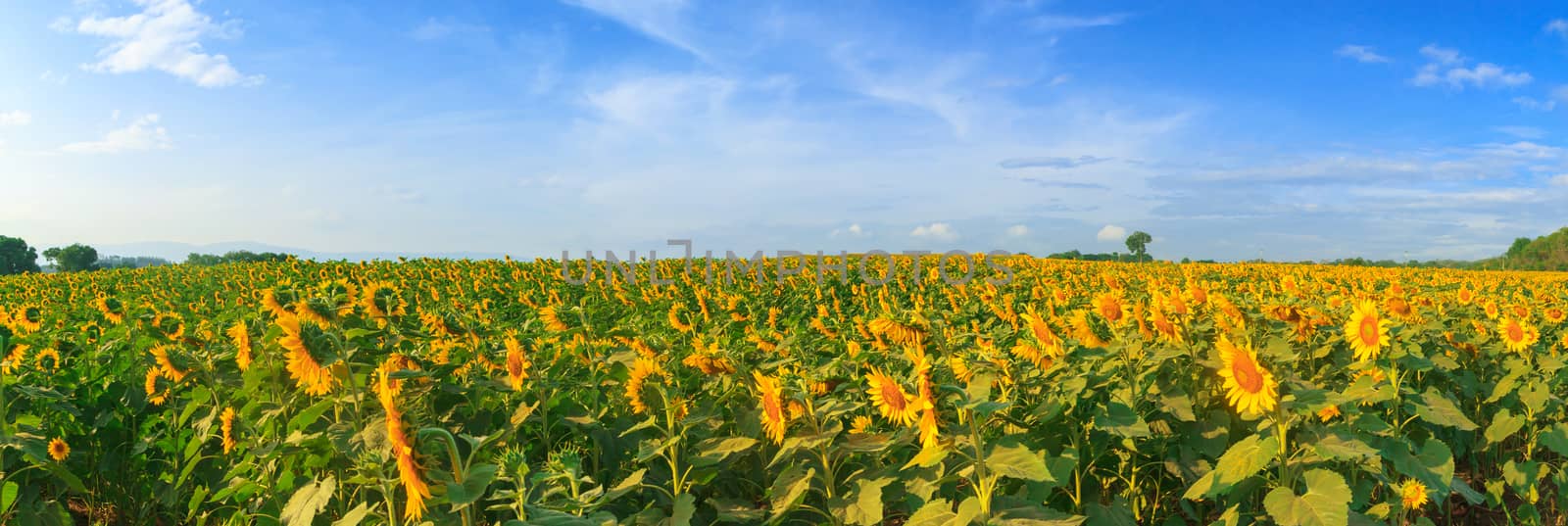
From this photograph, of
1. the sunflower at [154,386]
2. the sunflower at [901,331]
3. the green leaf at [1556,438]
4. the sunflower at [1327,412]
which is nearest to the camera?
the sunflower at [901,331]

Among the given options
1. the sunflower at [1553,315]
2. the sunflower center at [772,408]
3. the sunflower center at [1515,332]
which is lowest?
the sunflower center at [772,408]

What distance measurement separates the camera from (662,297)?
536 inches

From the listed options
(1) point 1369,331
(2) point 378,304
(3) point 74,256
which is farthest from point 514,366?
(3) point 74,256

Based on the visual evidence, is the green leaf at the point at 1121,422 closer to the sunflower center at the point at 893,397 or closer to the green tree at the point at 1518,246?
the sunflower center at the point at 893,397

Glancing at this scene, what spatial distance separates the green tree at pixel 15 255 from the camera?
6438 cm

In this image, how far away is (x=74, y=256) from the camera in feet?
221

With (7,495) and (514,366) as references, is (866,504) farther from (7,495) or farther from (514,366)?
(7,495)

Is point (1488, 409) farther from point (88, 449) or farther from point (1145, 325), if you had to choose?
point (88, 449)

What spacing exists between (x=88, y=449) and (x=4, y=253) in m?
83.6

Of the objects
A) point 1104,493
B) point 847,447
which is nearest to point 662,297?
point 1104,493

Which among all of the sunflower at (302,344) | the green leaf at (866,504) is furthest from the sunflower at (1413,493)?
the sunflower at (302,344)

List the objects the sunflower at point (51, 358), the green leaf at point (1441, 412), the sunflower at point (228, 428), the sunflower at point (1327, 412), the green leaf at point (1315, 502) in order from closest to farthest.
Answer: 1. the green leaf at point (1315, 502)
2. the sunflower at point (1327, 412)
3. the sunflower at point (228, 428)
4. the green leaf at point (1441, 412)
5. the sunflower at point (51, 358)

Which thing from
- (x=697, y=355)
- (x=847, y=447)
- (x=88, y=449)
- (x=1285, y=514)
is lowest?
(x=88, y=449)

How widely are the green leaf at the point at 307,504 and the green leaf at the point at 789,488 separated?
136 centimetres
